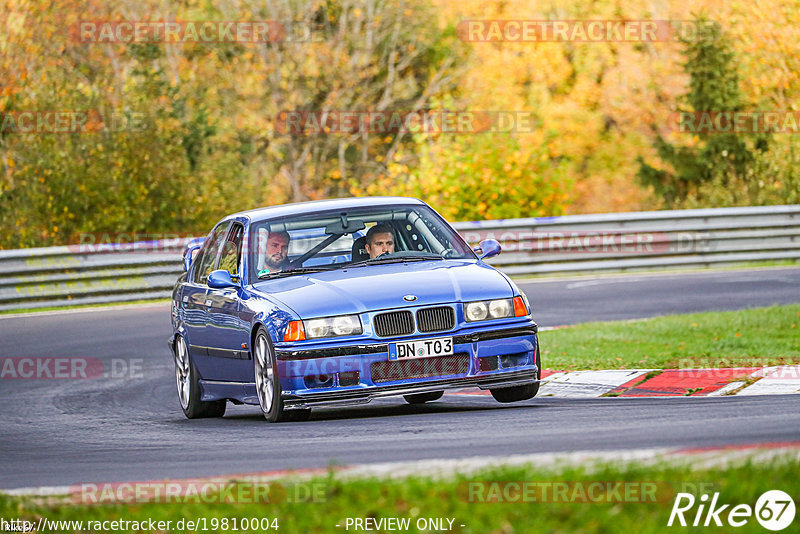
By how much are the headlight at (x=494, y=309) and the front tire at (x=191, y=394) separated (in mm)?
2745

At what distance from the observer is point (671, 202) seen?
118 ft

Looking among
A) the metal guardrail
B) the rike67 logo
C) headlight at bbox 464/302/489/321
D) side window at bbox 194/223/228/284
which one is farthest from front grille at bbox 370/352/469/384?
the metal guardrail

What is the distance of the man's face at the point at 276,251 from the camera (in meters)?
10.5

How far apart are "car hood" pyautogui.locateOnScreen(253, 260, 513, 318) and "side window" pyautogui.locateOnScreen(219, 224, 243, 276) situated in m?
0.67

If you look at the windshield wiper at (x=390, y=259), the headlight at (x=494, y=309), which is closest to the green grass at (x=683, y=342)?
the windshield wiper at (x=390, y=259)

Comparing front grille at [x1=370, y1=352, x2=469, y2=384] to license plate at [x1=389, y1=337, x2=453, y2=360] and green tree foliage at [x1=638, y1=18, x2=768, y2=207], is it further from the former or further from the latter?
green tree foliage at [x1=638, y1=18, x2=768, y2=207]

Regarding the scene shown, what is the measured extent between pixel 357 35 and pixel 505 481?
3994cm

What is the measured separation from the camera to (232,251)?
11.1m

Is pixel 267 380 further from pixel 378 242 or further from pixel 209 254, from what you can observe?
pixel 209 254

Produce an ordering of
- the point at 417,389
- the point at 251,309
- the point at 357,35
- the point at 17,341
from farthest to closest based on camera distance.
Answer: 1. the point at 357,35
2. the point at 17,341
3. the point at 251,309
4. the point at 417,389

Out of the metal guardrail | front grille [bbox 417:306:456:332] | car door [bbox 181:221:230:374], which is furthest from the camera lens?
the metal guardrail

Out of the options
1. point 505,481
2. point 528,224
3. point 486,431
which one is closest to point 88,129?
point 528,224

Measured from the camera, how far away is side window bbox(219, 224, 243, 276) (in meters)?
10.8

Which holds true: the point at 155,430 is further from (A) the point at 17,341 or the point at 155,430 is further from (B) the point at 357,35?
(B) the point at 357,35
